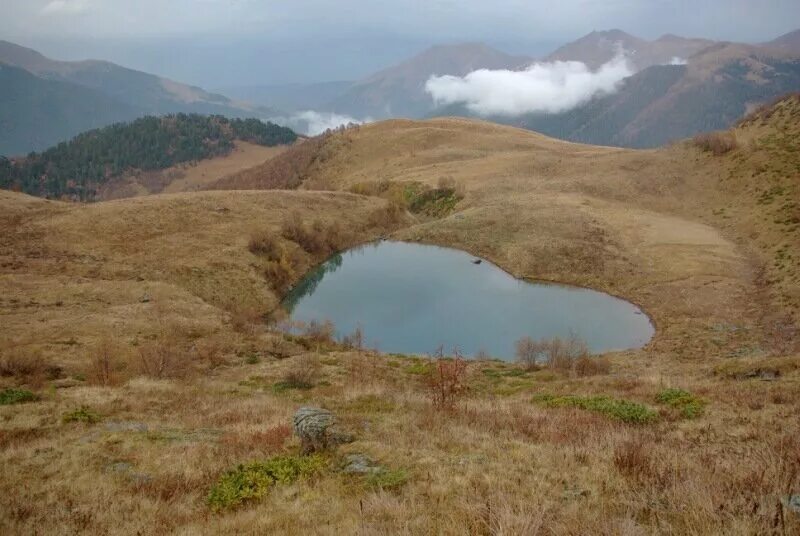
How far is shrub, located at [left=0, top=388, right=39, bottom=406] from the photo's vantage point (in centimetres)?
1645

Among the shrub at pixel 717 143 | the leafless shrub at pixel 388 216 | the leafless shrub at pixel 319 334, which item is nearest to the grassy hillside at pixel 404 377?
the leafless shrub at pixel 319 334

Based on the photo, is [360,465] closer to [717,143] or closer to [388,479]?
[388,479]

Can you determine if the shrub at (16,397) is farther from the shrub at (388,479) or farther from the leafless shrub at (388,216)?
the leafless shrub at (388,216)

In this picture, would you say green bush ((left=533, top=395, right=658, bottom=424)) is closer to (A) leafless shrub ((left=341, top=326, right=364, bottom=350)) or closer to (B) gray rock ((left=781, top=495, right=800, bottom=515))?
(B) gray rock ((left=781, top=495, right=800, bottom=515))

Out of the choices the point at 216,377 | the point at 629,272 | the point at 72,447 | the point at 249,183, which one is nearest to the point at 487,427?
the point at 72,447

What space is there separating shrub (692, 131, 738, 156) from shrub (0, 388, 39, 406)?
87761mm

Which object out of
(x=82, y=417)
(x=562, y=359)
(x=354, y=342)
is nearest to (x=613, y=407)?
(x=82, y=417)

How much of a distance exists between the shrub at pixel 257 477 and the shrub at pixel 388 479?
3.83 feet

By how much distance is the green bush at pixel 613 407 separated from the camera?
12.2m

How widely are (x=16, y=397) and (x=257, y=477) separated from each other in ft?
43.6

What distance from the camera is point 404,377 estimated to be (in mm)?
24781

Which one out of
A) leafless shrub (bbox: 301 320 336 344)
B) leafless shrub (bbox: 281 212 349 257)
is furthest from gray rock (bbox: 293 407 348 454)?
leafless shrub (bbox: 281 212 349 257)

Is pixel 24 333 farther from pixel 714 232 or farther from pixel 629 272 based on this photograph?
pixel 714 232

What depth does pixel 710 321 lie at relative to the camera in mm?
38125
